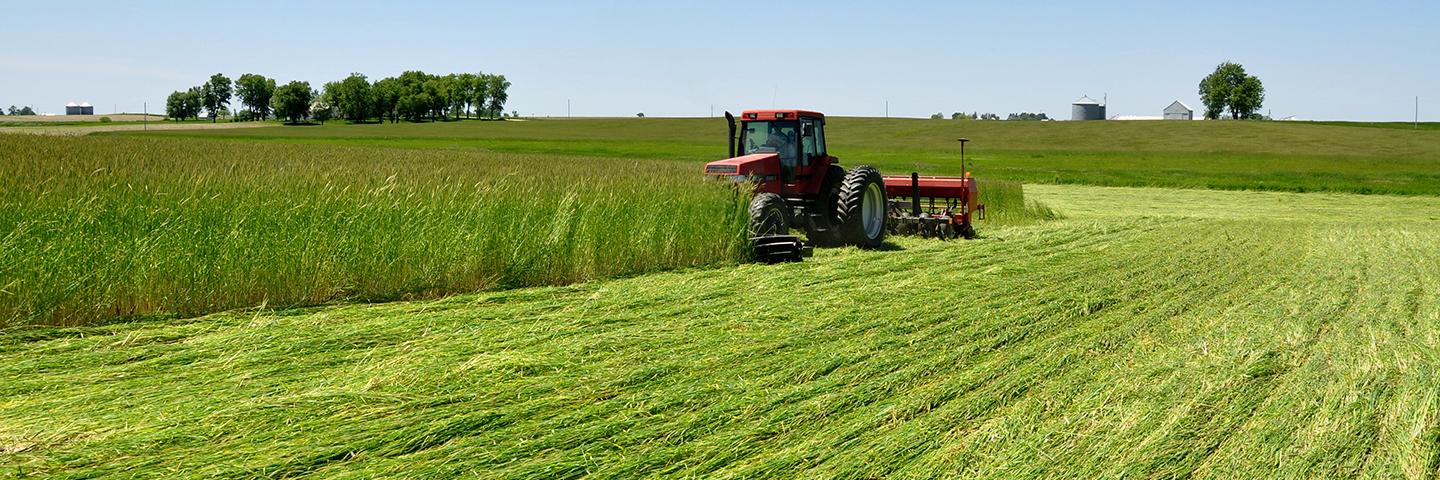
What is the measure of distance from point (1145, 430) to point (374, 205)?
20.1ft

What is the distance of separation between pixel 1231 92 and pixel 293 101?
Result: 9457 centimetres

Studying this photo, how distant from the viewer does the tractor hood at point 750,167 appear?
39.8ft

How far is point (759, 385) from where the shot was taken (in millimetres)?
5223

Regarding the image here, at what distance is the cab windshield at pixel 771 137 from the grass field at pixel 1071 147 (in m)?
21.8

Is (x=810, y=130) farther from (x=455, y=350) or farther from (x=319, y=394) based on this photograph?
(x=319, y=394)

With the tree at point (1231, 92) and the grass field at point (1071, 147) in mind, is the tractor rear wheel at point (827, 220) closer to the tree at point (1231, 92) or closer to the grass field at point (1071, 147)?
the grass field at point (1071, 147)

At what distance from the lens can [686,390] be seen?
508 cm

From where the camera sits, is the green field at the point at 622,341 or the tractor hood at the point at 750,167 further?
the tractor hood at the point at 750,167

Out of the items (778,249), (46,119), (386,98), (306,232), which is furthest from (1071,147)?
(46,119)

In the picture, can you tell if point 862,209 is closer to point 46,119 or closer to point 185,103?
point 46,119

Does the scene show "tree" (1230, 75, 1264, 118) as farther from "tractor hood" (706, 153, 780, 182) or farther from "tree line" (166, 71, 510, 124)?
"tractor hood" (706, 153, 780, 182)

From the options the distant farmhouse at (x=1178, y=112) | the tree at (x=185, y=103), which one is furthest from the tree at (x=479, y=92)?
the distant farmhouse at (x=1178, y=112)

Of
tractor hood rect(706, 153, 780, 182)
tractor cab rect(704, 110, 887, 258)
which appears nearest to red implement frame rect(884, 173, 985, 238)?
tractor cab rect(704, 110, 887, 258)

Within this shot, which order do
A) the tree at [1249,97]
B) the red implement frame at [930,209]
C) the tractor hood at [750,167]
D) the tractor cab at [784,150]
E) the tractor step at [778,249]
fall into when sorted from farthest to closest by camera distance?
the tree at [1249,97], the red implement frame at [930,209], the tractor cab at [784,150], the tractor hood at [750,167], the tractor step at [778,249]
